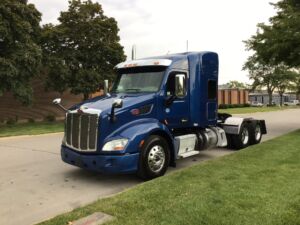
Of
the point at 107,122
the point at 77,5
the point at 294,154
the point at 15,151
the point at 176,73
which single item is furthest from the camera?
the point at 77,5

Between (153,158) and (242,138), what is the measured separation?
516 cm

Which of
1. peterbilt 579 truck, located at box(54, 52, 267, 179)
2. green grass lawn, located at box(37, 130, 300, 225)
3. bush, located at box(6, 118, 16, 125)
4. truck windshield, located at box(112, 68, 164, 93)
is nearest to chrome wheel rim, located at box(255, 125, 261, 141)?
peterbilt 579 truck, located at box(54, 52, 267, 179)

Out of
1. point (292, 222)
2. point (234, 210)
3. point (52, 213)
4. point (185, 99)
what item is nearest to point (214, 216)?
point (234, 210)

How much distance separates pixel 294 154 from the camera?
9.74 meters

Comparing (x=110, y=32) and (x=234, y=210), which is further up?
(x=110, y=32)

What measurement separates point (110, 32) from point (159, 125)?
763 inches

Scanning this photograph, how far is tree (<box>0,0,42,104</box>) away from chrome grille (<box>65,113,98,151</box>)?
1221 centimetres

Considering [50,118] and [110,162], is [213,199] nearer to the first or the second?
[110,162]

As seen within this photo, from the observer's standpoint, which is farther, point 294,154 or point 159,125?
point 294,154

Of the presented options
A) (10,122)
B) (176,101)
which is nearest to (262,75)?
(10,122)

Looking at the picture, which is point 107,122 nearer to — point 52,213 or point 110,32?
point 52,213

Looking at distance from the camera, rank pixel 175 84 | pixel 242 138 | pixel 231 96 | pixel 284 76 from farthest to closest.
Result: pixel 284 76, pixel 231 96, pixel 242 138, pixel 175 84

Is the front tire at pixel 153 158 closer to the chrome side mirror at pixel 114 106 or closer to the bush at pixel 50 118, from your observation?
the chrome side mirror at pixel 114 106

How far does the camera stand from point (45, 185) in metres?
7.38
